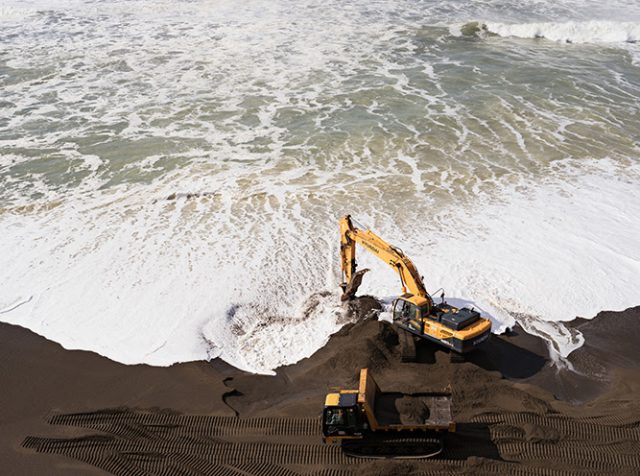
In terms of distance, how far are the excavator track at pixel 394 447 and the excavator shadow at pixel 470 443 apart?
280 millimetres

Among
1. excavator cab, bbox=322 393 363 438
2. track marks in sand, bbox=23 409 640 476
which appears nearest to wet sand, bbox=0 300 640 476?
track marks in sand, bbox=23 409 640 476

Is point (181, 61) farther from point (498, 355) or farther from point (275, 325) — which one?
point (498, 355)

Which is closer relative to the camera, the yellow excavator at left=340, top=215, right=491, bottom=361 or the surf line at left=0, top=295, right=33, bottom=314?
the yellow excavator at left=340, top=215, right=491, bottom=361

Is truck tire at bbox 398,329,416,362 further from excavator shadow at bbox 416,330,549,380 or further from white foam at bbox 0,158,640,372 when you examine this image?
white foam at bbox 0,158,640,372

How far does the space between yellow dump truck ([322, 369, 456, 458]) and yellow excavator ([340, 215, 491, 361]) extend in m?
1.98

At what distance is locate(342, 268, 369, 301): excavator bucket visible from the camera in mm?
15750

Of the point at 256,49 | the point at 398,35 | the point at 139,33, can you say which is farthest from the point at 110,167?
the point at 398,35

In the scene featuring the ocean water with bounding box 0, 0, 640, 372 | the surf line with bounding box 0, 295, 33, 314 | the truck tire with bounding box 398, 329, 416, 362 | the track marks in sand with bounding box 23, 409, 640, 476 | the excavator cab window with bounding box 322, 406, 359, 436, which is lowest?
the ocean water with bounding box 0, 0, 640, 372

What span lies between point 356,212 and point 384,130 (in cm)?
751

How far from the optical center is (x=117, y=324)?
15.9 meters

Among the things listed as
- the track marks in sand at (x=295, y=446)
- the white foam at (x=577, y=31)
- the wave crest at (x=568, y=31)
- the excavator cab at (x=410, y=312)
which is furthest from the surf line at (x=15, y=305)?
the white foam at (x=577, y=31)

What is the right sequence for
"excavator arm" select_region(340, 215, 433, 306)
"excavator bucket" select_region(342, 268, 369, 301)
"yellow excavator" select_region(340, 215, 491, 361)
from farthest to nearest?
"excavator bucket" select_region(342, 268, 369, 301) → "excavator arm" select_region(340, 215, 433, 306) → "yellow excavator" select_region(340, 215, 491, 361)

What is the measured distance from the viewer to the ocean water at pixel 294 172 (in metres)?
16.6

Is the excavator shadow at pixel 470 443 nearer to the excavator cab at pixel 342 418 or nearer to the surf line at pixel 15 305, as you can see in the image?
the excavator cab at pixel 342 418
